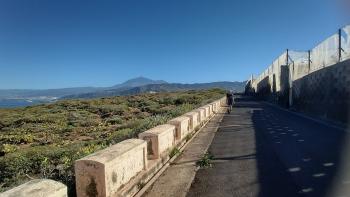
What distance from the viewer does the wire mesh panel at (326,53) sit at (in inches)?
1121

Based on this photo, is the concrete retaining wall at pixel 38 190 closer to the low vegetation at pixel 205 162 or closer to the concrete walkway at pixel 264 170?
the concrete walkway at pixel 264 170

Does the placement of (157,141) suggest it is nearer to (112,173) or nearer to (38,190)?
(112,173)

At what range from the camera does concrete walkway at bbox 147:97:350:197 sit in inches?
332

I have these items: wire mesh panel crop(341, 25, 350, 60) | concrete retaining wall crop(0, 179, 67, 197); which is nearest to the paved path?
concrete retaining wall crop(0, 179, 67, 197)

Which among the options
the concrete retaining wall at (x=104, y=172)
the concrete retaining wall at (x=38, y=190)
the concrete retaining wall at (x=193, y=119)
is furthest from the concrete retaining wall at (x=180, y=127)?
the concrete retaining wall at (x=38, y=190)

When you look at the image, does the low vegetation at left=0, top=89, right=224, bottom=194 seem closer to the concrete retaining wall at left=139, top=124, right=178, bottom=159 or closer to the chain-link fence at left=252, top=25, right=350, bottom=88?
the concrete retaining wall at left=139, top=124, right=178, bottom=159

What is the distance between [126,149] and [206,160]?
410cm

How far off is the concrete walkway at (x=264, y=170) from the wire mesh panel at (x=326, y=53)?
43.1 feet

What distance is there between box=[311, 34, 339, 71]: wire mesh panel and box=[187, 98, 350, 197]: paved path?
41.9 feet

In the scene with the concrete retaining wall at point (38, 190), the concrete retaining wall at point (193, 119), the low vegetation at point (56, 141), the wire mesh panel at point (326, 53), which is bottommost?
the low vegetation at point (56, 141)

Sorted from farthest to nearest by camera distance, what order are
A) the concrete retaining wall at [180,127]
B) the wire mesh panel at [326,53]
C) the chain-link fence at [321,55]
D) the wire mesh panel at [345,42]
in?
the wire mesh panel at [326,53] → the chain-link fence at [321,55] → the wire mesh panel at [345,42] → the concrete retaining wall at [180,127]

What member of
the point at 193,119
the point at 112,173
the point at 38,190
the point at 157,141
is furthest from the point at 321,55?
the point at 38,190

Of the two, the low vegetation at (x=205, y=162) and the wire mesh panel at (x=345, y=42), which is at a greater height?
the wire mesh panel at (x=345, y=42)

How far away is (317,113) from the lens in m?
30.0
